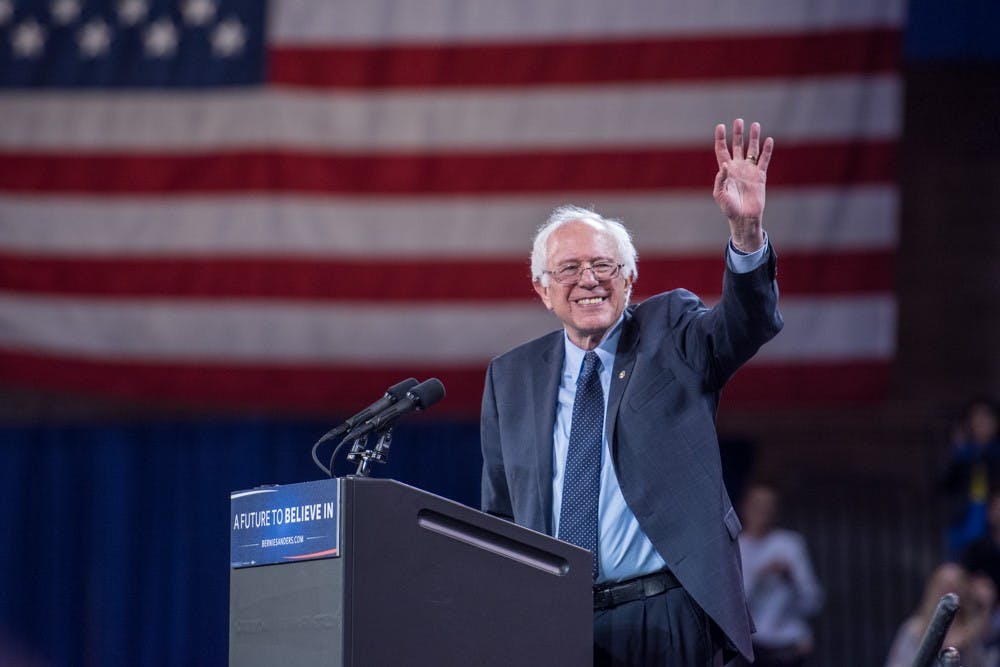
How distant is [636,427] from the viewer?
2.52 m

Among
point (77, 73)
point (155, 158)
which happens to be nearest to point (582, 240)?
point (155, 158)

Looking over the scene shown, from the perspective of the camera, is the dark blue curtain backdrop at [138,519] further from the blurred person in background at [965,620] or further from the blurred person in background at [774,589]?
the blurred person in background at [965,620]

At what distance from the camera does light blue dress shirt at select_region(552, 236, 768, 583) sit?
2453mm

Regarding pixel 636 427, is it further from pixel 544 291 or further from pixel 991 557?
pixel 991 557

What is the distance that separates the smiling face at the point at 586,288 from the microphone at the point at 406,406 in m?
Answer: 0.46

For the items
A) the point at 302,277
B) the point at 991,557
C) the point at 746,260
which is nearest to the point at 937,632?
the point at 746,260

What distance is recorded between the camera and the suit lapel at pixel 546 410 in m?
2.57

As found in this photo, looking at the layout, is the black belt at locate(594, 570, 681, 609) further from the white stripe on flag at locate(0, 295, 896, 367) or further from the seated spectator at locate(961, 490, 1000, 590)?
the white stripe on flag at locate(0, 295, 896, 367)

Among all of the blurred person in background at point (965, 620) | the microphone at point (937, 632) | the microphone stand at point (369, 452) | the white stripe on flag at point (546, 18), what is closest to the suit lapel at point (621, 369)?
the microphone stand at point (369, 452)

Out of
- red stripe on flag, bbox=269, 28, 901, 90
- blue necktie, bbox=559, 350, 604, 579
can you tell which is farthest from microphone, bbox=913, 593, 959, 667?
red stripe on flag, bbox=269, 28, 901, 90

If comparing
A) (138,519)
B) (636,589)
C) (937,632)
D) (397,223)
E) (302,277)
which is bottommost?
(937,632)

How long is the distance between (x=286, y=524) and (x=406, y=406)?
30 centimetres

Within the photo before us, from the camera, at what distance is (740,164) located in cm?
246

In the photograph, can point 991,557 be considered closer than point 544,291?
No
